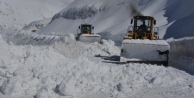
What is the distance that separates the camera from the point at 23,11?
73.7 meters

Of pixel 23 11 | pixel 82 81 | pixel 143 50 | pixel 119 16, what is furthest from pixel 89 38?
pixel 23 11

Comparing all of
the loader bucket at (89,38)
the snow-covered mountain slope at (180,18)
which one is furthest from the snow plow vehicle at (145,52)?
the loader bucket at (89,38)

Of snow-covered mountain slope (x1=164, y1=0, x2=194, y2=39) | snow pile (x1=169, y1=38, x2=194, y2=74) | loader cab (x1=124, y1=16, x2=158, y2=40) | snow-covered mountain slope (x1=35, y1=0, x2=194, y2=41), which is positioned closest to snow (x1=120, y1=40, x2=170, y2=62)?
snow pile (x1=169, y1=38, x2=194, y2=74)

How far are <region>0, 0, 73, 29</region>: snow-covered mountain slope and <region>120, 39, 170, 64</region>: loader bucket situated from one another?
5508 centimetres

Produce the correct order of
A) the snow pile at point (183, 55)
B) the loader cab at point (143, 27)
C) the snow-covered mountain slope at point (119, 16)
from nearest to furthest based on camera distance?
the snow pile at point (183, 55)
the loader cab at point (143, 27)
the snow-covered mountain slope at point (119, 16)

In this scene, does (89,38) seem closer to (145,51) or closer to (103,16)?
(145,51)

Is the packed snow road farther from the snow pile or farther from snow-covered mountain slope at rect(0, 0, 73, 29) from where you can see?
snow-covered mountain slope at rect(0, 0, 73, 29)

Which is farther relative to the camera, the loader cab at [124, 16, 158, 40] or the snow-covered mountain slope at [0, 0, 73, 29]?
the snow-covered mountain slope at [0, 0, 73, 29]

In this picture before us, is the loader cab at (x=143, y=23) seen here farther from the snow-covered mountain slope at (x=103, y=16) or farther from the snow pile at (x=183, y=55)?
the snow-covered mountain slope at (x=103, y=16)

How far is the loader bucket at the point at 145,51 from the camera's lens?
449 inches

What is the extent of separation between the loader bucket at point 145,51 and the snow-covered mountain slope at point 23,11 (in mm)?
55080

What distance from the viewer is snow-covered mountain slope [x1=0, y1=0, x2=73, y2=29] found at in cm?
6825

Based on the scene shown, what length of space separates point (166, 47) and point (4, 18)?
60.7 m

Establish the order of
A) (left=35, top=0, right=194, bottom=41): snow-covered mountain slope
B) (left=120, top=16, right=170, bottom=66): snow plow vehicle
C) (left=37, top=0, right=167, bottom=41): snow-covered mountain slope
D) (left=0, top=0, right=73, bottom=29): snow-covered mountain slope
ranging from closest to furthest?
(left=120, top=16, right=170, bottom=66): snow plow vehicle → (left=35, top=0, right=194, bottom=41): snow-covered mountain slope → (left=37, top=0, right=167, bottom=41): snow-covered mountain slope → (left=0, top=0, right=73, bottom=29): snow-covered mountain slope
